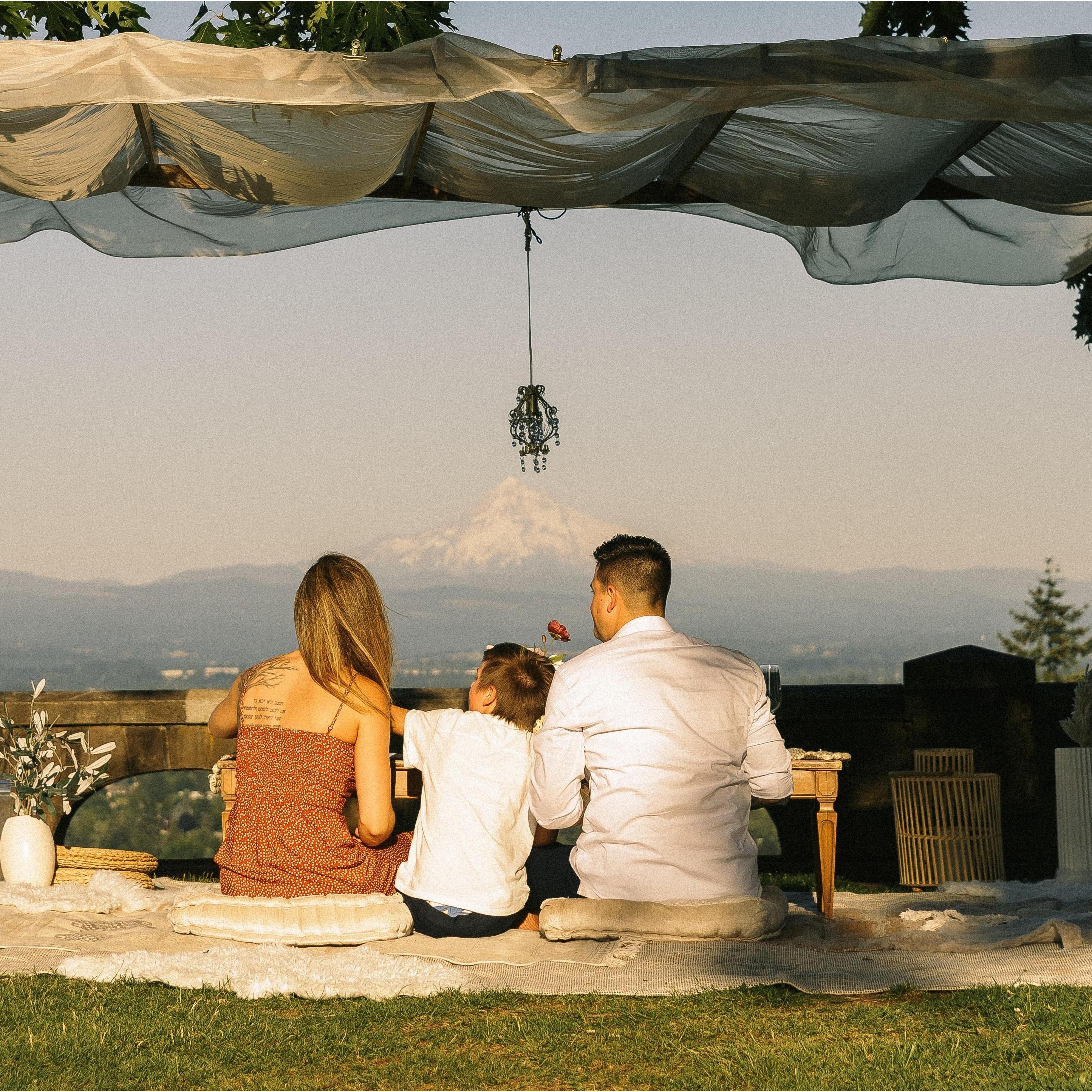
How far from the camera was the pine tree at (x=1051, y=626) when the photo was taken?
1947 cm

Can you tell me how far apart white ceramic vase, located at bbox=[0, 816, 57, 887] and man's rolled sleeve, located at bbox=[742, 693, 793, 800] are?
289cm

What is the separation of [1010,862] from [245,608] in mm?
46669

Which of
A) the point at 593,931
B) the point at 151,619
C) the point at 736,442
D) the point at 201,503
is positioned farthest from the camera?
the point at 151,619

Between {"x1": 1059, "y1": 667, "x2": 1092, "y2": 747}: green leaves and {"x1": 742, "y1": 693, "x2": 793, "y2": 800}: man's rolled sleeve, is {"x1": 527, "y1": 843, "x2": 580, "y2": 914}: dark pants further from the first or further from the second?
{"x1": 1059, "y1": 667, "x2": 1092, "y2": 747}: green leaves

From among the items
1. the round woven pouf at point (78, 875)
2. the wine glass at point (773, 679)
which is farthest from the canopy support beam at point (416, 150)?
the round woven pouf at point (78, 875)

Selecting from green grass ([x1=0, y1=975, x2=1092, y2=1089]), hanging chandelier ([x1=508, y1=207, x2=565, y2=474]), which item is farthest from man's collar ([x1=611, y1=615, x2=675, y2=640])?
hanging chandelier ([x1=508, y1=207, x2=565, y2=474])

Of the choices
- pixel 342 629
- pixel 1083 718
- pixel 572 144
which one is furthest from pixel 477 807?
pixel 1083 718

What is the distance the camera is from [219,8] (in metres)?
8.38

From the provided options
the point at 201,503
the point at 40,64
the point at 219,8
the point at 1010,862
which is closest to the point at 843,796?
the point at 1010,862

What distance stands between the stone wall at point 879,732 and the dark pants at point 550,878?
9.21 ft

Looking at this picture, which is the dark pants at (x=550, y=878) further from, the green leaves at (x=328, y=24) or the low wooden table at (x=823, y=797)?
the green leaves at (x=328, y=24)

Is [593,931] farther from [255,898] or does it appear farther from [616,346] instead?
[616,346]

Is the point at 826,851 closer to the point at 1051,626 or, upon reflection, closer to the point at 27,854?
the point at 27,854

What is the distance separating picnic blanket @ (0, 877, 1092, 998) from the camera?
338cm
